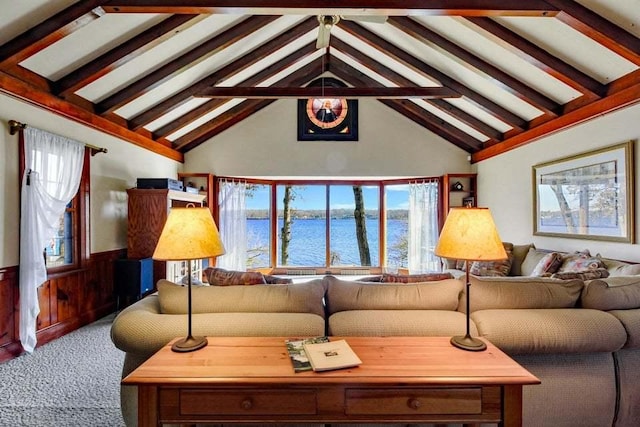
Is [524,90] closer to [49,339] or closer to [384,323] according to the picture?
[384,323]

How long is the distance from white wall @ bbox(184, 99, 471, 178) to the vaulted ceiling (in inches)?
15.8

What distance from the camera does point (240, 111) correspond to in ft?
18.8

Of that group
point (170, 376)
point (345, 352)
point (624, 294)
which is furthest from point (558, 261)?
point (170, 376)

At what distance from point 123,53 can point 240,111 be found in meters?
2.58

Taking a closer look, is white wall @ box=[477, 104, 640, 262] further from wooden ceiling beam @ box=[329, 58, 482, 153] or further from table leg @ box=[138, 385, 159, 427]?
table leg @ box=[138, 385, 159, 427]

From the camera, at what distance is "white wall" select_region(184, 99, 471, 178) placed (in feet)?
20.1

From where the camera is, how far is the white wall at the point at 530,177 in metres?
3.12

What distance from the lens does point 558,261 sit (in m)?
3.47

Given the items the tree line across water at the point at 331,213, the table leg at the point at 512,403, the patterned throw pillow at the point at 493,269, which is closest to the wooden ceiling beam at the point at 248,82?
the tree line across water at the point at 331,213

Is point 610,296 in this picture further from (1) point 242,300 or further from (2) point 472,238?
(1) point 242,300

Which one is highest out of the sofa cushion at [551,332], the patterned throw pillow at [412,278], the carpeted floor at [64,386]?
the patterned throw pillow at [412,278]

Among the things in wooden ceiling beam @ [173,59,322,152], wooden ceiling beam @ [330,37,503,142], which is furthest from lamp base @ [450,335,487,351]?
wooden ceiling beam @ [173,59,322,152]

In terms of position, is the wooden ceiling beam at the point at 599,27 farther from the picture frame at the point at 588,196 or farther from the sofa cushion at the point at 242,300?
the sofa cushion at the point at 242,300

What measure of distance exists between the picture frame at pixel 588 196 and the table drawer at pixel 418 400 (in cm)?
295
